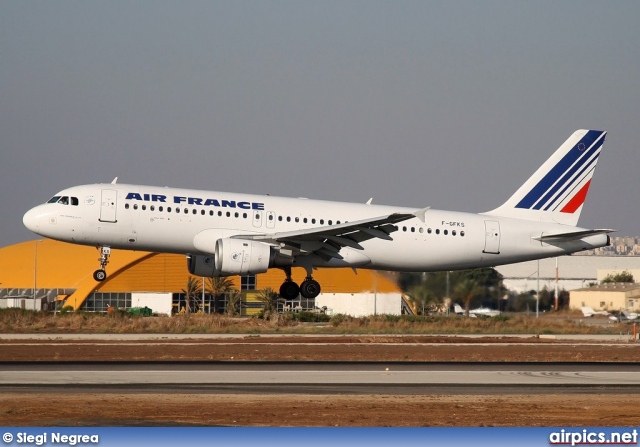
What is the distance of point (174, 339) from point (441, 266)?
37.1 ft

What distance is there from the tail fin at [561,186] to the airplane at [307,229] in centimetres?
5

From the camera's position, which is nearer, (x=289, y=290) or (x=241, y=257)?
(x=241, y=257)

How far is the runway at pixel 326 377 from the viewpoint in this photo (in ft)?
77.7

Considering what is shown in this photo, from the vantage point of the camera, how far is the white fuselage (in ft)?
123

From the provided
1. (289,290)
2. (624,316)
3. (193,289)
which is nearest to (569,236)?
(289,290)

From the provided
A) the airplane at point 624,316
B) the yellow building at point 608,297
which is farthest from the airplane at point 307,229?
the yellow building at point 608,297

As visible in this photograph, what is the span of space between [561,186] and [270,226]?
45.9 ft

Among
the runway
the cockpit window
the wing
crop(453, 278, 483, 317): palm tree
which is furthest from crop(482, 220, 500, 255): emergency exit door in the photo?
the cockpit window

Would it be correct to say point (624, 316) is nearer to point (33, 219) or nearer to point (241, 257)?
point (241, 257)

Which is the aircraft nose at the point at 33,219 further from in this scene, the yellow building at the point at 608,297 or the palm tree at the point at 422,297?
the yellow building at the point at 608,297

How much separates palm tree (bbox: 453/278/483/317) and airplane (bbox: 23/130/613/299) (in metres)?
6.50

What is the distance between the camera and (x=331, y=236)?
127ft

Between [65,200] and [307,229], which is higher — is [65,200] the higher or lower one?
the higher one

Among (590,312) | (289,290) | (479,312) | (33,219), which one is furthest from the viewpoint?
(590,312)
